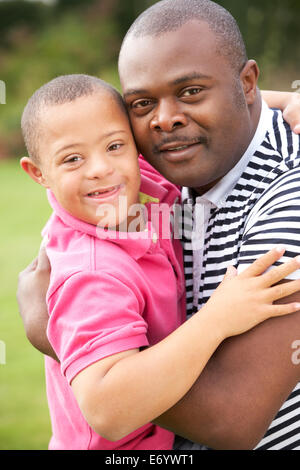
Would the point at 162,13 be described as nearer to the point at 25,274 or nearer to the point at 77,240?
the point at 77,240

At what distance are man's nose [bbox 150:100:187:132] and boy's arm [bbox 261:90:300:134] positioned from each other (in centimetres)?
34

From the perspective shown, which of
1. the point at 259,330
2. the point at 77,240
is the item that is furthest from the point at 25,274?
the point at 259,330

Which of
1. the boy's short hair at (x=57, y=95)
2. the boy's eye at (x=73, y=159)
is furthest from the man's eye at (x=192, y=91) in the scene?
the boy's eye at (x=73, y=159)

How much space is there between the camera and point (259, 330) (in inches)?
57.7

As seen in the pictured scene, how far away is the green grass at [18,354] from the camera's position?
12.9ft

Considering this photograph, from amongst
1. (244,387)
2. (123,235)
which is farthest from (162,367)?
(123,235)

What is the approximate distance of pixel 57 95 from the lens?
1.76m

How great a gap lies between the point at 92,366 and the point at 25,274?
69 cm

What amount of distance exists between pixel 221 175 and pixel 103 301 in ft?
1.89

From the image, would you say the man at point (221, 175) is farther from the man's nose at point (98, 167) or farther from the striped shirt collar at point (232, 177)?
the man's nose at point (98, 167)

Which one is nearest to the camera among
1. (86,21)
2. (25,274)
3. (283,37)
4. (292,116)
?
(292,116)

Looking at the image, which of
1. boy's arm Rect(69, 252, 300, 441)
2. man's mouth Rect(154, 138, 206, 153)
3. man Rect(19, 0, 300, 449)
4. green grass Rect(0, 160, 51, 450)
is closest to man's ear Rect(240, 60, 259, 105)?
man Rect(19, 0, 300, 449)

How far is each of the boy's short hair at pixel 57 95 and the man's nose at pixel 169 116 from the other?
0.52 ft

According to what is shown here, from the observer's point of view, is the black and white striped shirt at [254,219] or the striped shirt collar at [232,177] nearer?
the black and white striped shirt at [254,219]
